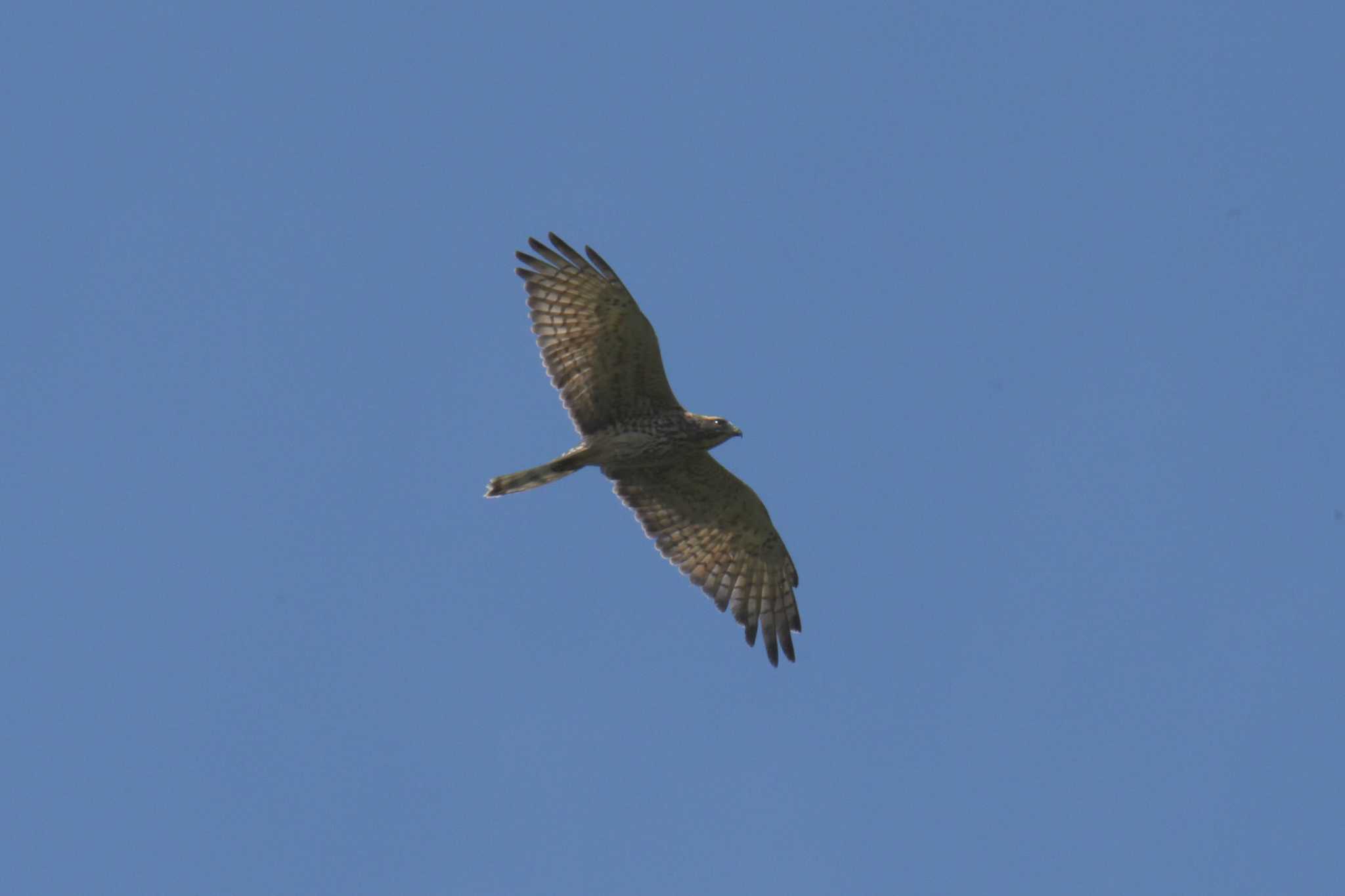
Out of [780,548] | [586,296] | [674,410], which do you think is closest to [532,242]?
[586,296]

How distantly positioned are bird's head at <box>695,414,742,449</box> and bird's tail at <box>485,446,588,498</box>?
1216mm

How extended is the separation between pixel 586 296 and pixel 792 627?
4320 millimetres

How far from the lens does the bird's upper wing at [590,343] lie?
18.5 meters

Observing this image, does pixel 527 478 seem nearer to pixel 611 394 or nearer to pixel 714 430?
pixel 611 394

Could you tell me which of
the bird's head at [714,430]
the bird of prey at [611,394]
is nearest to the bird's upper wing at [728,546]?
the bird of prey at [611,394]

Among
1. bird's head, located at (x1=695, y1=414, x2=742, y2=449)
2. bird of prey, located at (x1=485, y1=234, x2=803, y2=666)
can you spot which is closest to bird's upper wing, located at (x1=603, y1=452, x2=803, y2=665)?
bird of prey, located at (x1=485, y1=234, x2=803, y2=666)

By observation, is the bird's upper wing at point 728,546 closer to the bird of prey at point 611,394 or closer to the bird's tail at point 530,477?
the bird of prey at point 611,394

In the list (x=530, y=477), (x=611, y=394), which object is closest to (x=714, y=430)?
(x=611, y=394)

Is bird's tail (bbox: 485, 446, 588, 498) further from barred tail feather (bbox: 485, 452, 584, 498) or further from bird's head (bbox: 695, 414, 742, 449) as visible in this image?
bird's head (bbox: 695, 414, 742, 449)

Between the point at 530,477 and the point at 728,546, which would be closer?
the point at 530,477

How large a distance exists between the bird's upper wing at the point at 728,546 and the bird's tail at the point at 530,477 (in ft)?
3.64

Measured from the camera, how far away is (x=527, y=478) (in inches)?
741

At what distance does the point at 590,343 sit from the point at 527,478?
1.49 metres

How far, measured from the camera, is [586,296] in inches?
734
